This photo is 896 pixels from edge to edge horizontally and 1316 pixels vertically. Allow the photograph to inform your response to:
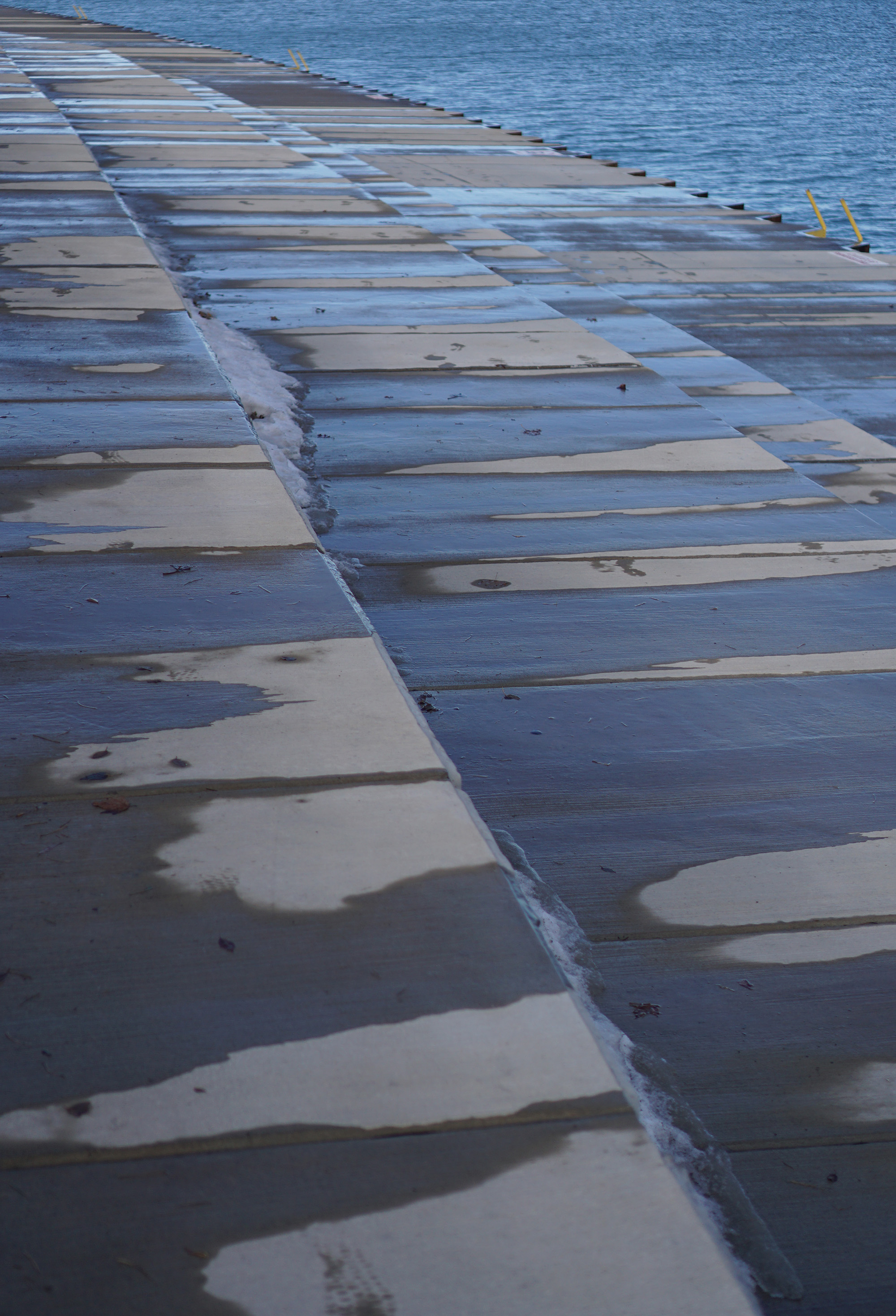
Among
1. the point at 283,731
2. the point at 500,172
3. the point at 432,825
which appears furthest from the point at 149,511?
the point at 500,172

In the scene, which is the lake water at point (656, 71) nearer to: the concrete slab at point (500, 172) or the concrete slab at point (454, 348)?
the concrete slab at point (500, 172)

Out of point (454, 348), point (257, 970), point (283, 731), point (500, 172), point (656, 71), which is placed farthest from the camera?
point (656, 71)

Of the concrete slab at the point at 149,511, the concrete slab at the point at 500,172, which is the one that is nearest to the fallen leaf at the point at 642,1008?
the concrete slab at the point at 149,511

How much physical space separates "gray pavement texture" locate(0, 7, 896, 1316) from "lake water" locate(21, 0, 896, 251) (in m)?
26.4

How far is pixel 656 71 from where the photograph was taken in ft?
237

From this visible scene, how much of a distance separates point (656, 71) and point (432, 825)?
80.1 meters

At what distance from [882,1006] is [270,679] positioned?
1.34m

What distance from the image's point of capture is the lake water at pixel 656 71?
38.9 m

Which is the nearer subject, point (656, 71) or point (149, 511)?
point (149, 511)

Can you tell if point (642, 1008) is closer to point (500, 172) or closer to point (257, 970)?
point (257, 970)

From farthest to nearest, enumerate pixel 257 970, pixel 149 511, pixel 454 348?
pixel 454 348, pixel 149 511, pixel 257 970

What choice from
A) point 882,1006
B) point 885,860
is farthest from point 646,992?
point 885,860

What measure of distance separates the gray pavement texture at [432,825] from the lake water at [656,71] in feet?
86.7

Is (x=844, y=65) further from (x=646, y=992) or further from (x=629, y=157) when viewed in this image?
(x=646, y=992)
